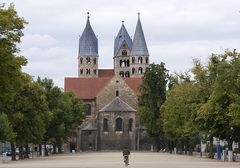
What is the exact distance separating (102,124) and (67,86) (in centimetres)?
2306

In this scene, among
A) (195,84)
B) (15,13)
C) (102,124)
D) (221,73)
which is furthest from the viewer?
(102,124)

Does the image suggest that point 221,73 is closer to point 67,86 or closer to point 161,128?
point 161,128

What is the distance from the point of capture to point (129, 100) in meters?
170

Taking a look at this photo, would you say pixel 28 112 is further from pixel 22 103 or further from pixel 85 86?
pixel 85 86

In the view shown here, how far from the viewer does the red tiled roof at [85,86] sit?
581ft

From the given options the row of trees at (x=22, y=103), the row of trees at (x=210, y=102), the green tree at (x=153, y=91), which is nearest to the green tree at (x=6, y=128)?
the row of trees at (x=22, y=103)

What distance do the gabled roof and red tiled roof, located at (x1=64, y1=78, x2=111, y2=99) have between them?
476 inches

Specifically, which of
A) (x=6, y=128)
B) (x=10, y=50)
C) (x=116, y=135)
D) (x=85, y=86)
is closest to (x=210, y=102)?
(x=6, y=128)

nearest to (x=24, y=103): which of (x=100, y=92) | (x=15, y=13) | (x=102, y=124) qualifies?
(x=15, y=13)

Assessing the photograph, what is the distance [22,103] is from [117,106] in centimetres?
8189

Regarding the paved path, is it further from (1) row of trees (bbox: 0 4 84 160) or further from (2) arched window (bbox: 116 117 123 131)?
(2) arched window (bbox: 116 117 123 131)

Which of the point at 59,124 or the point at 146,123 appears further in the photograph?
the point at 146,123

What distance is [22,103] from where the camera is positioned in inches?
3233

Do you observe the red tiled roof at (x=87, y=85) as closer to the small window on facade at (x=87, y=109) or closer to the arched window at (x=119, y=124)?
the small window on facade at (x=87, y=109)
